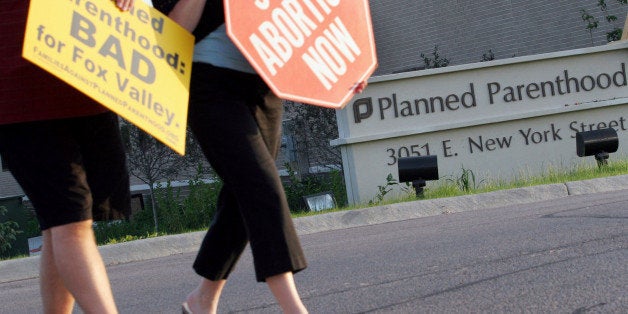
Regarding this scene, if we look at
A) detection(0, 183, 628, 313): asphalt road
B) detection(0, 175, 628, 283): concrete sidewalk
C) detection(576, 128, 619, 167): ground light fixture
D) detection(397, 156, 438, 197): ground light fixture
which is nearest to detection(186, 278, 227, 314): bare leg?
detection(0, 183, 628, 313): asphalt road

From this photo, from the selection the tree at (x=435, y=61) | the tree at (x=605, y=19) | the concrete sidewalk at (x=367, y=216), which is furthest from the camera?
the tree at (x=435, y=61)

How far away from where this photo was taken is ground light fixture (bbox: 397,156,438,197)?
11727 mm

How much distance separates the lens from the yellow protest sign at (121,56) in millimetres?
3023

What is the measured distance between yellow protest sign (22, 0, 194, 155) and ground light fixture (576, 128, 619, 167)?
32.7ft

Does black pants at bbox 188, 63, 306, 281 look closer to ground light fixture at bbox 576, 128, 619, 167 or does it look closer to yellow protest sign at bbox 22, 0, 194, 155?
yellow protest sign at bbox 22, 0, 194, 155

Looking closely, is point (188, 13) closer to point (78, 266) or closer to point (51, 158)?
point (51, 158)

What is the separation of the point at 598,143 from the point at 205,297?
379 inches

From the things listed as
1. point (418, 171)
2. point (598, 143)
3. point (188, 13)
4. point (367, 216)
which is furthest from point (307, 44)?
point (598, 143)

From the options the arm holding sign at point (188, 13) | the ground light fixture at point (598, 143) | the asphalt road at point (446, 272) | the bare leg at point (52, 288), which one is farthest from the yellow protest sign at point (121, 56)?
the ground light fixture at point (598, 143)

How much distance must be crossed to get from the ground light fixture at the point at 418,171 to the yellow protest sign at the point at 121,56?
846 cm

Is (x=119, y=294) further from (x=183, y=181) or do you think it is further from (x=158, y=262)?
(x=183, y=181)

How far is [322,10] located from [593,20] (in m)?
16.4

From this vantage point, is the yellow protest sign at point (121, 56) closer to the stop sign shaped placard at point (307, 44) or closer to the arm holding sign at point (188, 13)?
the arm holding sign at point (188, 13)

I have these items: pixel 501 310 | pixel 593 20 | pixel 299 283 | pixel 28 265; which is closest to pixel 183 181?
pixel 28 265
